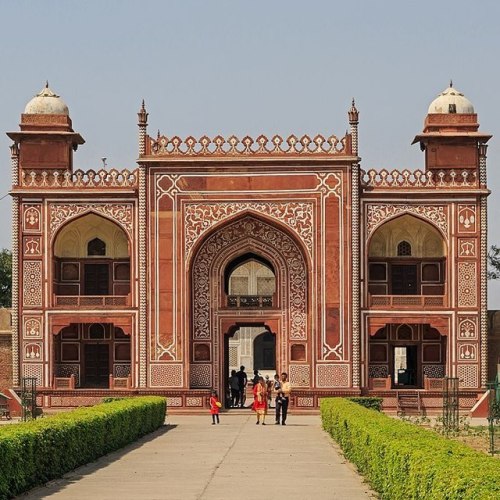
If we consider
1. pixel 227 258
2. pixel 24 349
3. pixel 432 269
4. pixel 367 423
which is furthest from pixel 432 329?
pixel 367 423

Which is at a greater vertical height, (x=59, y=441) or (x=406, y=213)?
(x=406, y=213)

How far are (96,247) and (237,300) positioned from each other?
4.19m

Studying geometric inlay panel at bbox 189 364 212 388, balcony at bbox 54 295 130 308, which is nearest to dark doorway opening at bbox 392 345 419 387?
geometric inlay panel at bbox 189 364 212 388

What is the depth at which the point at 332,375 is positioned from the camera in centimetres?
3161

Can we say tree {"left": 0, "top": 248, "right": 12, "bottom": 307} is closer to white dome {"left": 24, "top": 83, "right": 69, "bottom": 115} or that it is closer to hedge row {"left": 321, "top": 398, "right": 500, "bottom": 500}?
white dome {"left": 24, "top": 83, "right": 69, "bottom": 115}

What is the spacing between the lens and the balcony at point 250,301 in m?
32.7

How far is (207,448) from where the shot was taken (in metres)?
20.5

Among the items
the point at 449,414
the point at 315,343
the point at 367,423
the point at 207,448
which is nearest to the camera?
the point at 367,423

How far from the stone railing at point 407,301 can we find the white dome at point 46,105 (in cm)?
967

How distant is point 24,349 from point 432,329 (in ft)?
34.3

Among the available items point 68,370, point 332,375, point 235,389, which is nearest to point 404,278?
point 332,375

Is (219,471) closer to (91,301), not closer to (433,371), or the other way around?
(91,301)

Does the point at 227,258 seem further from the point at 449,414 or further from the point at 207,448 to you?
the point at 207,448

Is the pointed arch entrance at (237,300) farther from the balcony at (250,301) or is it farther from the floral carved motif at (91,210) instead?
the floral carved motif at (91,210)
